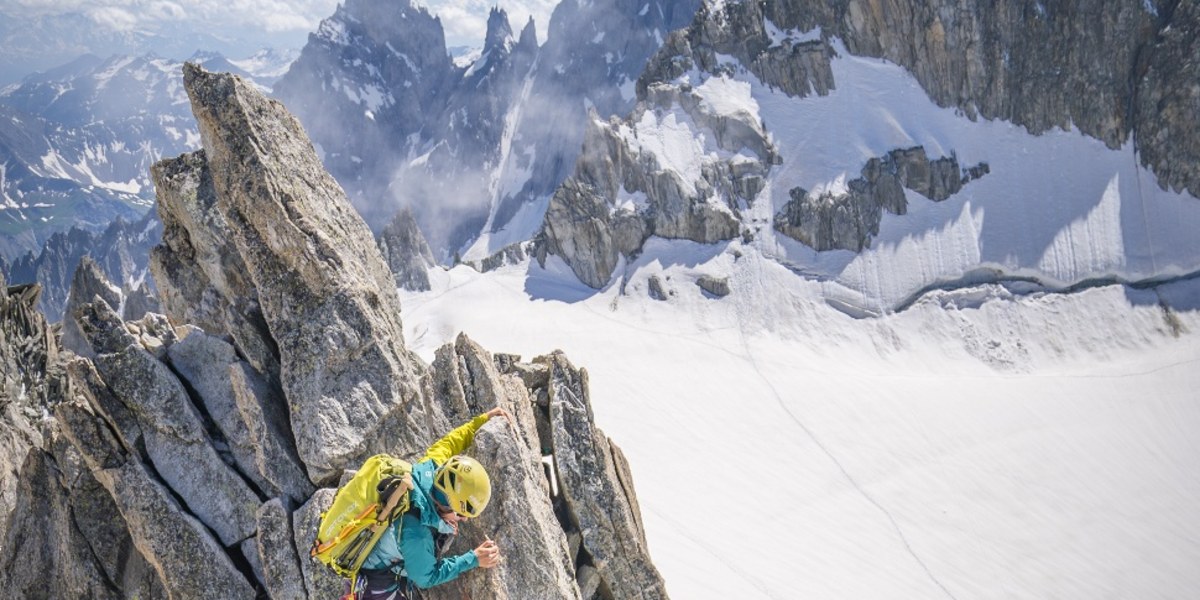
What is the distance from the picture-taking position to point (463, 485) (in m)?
9.04

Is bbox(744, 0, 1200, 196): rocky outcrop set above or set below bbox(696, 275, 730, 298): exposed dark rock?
above

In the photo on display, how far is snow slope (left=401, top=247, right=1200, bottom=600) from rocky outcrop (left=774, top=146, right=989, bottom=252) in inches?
252

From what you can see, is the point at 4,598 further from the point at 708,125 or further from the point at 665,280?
the point at 708,125

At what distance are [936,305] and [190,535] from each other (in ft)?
262

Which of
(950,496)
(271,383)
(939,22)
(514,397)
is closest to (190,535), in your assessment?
(271,383)

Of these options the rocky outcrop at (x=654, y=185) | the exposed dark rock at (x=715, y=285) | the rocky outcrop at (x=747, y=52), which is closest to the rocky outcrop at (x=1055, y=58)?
the rocky outcrop at (x=747, y=52)

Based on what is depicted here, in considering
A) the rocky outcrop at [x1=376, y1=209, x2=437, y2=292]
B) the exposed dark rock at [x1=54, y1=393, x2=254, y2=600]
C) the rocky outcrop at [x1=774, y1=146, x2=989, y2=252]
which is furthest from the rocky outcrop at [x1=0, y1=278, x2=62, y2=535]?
the rocky outcrop at [x1=774, y1=146, x2=989, y2=252]

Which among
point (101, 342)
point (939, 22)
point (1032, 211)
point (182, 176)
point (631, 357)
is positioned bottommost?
point (631, 357)

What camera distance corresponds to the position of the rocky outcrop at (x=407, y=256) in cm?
9500

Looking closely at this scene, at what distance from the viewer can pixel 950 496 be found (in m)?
51.8

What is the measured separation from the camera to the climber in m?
9.06

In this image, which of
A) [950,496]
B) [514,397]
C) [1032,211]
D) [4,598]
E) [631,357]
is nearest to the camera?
[4,598]

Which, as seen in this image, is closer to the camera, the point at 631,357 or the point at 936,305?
the point at 631,357

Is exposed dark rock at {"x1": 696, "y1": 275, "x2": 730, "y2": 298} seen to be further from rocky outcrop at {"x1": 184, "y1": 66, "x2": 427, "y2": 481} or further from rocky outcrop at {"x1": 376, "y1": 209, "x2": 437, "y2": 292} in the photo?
rocky outcrop at {"x1": 184, "y1": 66, "x2": 427, "y2": 481}
